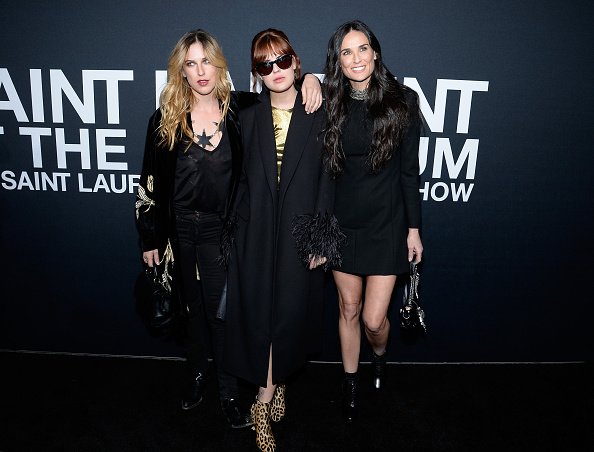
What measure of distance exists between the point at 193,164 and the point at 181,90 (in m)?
0.35

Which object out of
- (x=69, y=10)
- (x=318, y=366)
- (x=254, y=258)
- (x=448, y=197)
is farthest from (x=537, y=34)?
(x=69, y=10)

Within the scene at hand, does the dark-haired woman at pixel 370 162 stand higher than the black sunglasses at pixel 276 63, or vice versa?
the black sunglasses at pixel 276 63

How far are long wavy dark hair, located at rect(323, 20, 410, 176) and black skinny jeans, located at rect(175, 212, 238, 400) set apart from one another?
675 millimetres

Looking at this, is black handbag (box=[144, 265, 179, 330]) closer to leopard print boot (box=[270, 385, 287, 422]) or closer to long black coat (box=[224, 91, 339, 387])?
long black coat (box=[224, 91, 339, 387])

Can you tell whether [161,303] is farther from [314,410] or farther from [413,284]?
[413,284]

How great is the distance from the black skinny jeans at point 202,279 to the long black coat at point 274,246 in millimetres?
162

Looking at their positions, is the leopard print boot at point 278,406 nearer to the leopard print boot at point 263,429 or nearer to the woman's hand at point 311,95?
the leopard print boot at point 263,429

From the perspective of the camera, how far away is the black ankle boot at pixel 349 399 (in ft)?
9.39

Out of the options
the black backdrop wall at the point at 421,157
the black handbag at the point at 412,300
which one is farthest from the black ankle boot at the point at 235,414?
the black handbag at the point at 412,300

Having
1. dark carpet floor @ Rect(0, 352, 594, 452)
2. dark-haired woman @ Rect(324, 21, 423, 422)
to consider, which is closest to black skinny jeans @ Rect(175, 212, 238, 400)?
dark carpet floor @ Rect(0, 352, 594, 452)

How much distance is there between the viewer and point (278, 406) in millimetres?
2832

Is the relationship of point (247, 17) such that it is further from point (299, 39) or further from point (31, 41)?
point (31, 41)

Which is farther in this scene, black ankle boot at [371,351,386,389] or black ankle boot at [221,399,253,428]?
black ankle boot at [371,351,386,389]

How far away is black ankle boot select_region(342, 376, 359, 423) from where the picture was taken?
9.39ft
